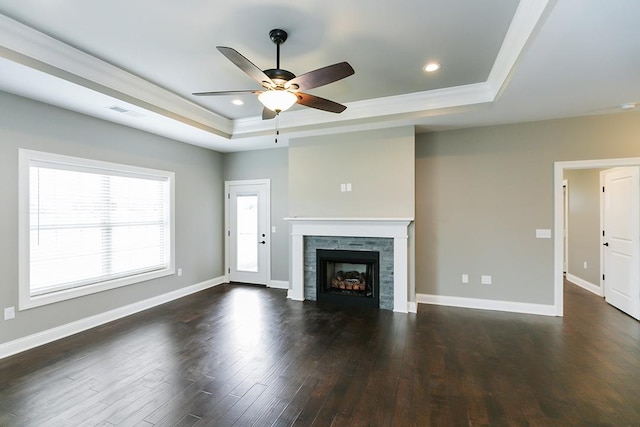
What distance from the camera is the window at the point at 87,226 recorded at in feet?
10.9

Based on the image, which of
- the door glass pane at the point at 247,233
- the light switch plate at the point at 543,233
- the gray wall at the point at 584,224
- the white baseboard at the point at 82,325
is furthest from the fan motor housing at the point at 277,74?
the gray wall at the point at 584,224

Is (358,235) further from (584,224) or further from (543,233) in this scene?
(584,224)

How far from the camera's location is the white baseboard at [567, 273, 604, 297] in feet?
16.8

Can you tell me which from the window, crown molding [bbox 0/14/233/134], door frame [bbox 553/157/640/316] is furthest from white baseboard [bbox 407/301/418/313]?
crown molding [bbox 0/14/233/134]

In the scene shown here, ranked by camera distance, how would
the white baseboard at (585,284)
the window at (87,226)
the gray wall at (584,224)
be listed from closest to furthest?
the window at (87,226), the white baseboard at (585,284), the gray wall at (584,224)

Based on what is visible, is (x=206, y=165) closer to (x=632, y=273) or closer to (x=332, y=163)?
(x=332, y=163)

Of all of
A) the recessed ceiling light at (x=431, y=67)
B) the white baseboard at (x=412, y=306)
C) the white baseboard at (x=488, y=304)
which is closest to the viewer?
the recessed ceiling light at (x=431, y=67)

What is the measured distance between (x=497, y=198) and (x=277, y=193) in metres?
Answer: 3.87

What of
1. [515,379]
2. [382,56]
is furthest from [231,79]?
[515,379]

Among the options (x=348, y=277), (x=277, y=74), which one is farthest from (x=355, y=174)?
(x=277, y=74)

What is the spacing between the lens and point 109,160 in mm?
4098

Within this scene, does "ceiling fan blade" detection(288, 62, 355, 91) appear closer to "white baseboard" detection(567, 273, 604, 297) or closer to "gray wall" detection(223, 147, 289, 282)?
"gray wall" detection(223, 147, 289, 282)

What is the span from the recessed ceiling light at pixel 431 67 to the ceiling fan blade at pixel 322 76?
1.45m

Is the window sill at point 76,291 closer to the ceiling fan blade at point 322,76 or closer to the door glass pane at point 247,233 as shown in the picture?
the door glass pane at point 247,233
